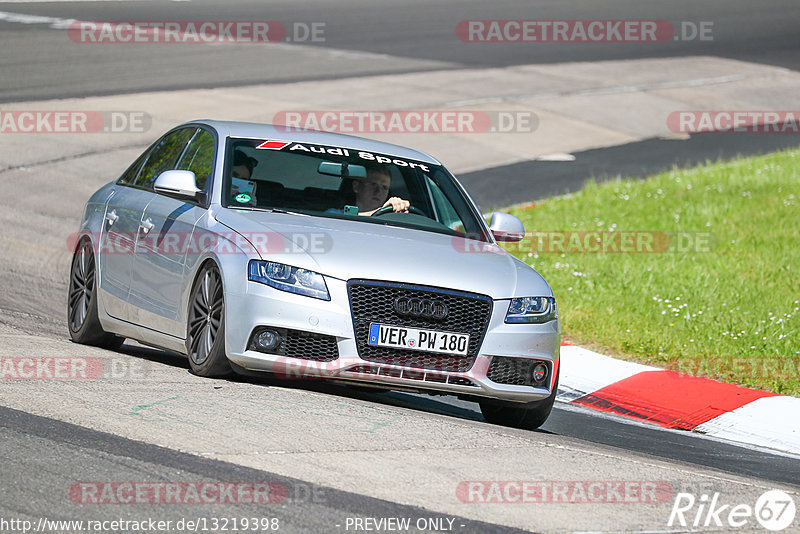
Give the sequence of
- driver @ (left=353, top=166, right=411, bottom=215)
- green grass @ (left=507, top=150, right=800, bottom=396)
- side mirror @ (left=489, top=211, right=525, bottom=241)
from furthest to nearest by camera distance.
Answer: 1. green grass @ (left=507, top=150, right=800, bottom=396)
2. side mirror @ (left=489, top=211, right=525, bottom=241)
3. driver @ (left=353, top=166, right=411, bottom=215)

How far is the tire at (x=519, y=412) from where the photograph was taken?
7.65m

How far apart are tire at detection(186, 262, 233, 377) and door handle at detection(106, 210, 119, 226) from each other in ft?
4.89

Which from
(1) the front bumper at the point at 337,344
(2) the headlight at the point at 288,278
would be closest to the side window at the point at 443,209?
(1) the front bumper at the point at 337,344

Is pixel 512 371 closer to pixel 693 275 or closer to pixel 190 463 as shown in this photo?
pixel 190 463

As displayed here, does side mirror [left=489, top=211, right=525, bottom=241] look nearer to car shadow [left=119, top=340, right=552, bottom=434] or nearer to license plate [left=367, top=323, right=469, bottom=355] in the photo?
car shadow [left=119, top=340, right=552, bottom=434]

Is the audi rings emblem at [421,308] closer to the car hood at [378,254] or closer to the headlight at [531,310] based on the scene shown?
the car hood at [378,254]

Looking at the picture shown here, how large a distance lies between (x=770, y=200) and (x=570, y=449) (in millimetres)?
10702

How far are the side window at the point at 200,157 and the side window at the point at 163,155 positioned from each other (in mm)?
142

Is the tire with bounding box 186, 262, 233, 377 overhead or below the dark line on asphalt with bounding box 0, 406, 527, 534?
overhead

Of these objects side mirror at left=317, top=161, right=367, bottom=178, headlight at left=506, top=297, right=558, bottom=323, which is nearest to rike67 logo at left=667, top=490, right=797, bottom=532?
headlight at left=506, top=297, right=558, bottom=323

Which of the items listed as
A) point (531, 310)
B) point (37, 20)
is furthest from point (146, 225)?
point (37, 20)

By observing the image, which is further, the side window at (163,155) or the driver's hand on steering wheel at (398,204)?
the side window at (163,155)

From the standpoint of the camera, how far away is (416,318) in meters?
6.96

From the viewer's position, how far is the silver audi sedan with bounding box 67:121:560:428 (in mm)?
6902
